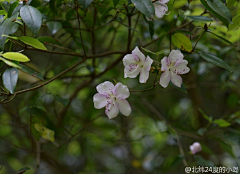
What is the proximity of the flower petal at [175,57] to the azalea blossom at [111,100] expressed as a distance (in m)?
0.18

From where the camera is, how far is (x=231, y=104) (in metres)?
1.82

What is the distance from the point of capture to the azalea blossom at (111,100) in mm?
756

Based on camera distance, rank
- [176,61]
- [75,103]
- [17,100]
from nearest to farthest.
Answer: [176,61]
[17,100]
[75,103]

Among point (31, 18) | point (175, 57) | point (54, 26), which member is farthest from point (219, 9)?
point (54, 26)

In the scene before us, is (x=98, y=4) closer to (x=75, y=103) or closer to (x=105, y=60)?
(x=105, y=60)

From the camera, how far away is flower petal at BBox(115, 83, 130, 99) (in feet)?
2.41

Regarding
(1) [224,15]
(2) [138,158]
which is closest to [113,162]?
(2) [138,158]

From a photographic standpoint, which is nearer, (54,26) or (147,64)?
(147,64)

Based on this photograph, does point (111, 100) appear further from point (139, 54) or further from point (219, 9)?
point (219, 9)

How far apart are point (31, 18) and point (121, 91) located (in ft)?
1.04

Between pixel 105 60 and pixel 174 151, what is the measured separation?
979mm

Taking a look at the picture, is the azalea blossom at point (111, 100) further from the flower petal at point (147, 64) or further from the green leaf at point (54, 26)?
the green leaf at point (54, 26)

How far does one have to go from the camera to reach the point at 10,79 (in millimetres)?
676

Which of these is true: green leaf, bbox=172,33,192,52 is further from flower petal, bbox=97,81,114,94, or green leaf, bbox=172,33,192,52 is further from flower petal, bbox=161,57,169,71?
flower petal, bbox=97,81,114,94
